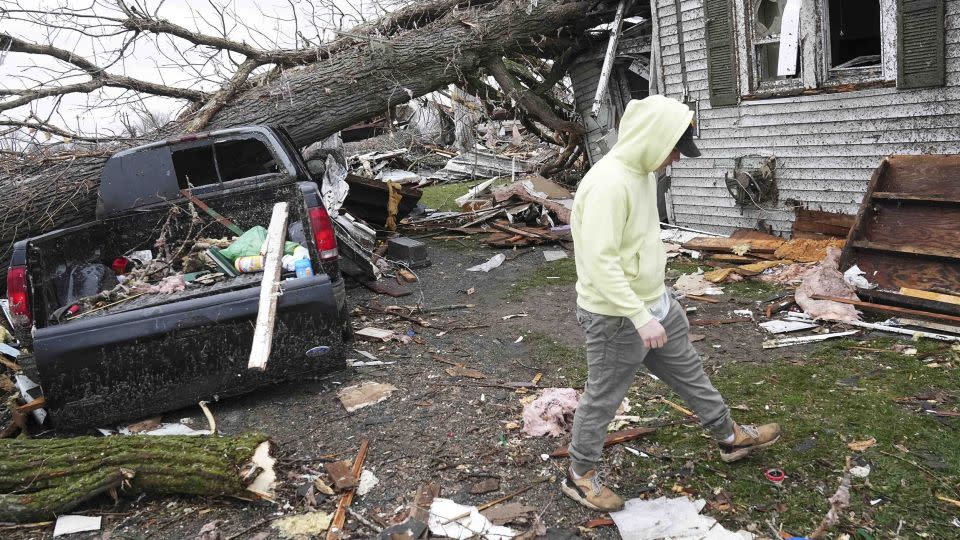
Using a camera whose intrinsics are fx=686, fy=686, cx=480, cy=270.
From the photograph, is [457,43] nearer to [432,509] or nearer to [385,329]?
[385,329]

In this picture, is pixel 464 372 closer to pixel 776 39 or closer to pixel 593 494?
pixel 593 494

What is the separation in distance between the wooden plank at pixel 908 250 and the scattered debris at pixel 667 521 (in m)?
3.72

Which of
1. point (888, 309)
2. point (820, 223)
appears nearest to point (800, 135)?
point (820, 223)

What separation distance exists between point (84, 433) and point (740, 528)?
13.8 ft

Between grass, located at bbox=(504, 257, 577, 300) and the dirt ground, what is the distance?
0.39 m

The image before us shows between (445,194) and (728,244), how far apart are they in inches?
365

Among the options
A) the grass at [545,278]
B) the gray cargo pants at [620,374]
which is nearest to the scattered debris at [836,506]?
the gray cargo pants at [620,374]

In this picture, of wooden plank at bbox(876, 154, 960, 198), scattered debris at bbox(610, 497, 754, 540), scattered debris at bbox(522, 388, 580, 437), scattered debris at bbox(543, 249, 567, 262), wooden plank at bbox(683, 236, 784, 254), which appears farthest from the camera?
scattered debris at bbox(543, 249, 567, 262)

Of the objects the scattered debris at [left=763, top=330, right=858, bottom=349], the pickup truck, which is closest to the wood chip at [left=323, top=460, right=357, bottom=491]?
the pickup truck

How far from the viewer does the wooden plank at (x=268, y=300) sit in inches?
171

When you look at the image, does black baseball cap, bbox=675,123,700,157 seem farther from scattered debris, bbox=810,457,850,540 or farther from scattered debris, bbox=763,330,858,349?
scattered debris, bbox=763,330,858,349

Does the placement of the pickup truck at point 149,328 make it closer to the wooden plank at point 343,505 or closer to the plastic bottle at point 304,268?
the plastic bottle at point 304,268

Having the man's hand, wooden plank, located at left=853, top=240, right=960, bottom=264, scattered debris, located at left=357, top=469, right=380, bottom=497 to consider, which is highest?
the man's hand

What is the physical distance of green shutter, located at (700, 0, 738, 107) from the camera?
8281 millimetres
